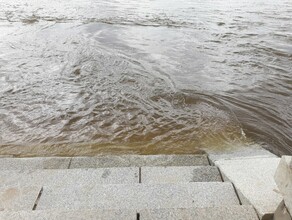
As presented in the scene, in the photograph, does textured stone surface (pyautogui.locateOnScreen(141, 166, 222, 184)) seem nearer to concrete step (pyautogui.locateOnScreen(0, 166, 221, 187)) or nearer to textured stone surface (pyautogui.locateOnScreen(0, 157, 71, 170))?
concrete step (pyautogui.locateOnScreen(0, 166, 221, 187))

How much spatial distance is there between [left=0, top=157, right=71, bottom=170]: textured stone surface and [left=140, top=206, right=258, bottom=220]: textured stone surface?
165 cm

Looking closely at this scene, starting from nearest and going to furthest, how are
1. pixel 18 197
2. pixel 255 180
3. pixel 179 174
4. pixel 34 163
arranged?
pixel 18 197
pixel 255 180
pixel 179 174
pixel 34 163

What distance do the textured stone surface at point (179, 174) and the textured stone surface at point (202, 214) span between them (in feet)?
2.56

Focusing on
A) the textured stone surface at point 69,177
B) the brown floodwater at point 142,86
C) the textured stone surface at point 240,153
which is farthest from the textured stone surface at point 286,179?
the brown floodwater at point 142,86

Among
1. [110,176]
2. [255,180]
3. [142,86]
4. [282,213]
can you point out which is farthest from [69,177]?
[142,86]

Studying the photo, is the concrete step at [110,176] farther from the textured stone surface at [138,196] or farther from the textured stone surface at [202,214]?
the textured stone surface at [202,214]

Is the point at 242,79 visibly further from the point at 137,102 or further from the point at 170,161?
the point at 170,161

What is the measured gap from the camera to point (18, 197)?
246cm

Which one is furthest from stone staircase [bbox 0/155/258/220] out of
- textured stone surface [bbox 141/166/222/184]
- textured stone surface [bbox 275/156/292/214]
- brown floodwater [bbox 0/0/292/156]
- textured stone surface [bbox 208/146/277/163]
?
brown floodwater [bbox 0/0/292/156]

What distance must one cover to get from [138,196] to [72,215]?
63 cm

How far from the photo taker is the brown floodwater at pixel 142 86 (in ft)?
14.7

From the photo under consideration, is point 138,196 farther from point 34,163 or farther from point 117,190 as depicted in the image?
point 34,163

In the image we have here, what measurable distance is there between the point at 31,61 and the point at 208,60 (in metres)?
5.06

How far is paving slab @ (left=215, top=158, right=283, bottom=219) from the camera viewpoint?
2.33m
